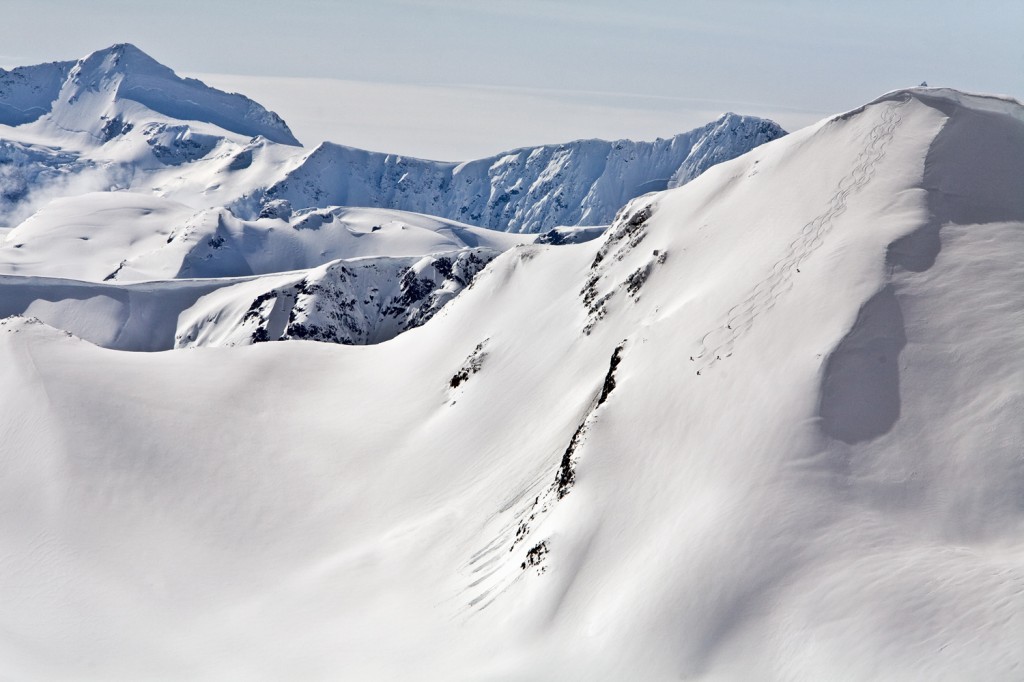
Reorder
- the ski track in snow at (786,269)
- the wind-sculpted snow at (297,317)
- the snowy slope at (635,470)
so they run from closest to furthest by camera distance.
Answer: the snowy slope at (635,470) → the ski track in snow at (786,269) → the wind-sculpted snow at (297,317)

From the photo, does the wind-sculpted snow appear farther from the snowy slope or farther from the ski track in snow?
the ski track in snow

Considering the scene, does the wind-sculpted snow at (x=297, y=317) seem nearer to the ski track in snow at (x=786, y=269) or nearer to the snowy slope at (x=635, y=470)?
the snowy slope at (x=635, y=470)

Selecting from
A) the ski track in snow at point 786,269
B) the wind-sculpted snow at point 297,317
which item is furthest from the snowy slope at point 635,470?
the wind-sculpted snow at point 297,317

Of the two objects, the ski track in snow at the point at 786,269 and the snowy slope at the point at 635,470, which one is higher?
the ski track in snow at the point at 786,269

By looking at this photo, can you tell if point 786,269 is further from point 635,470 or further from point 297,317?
point 297,317

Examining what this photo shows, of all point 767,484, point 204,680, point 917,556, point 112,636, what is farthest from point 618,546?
point 112,636

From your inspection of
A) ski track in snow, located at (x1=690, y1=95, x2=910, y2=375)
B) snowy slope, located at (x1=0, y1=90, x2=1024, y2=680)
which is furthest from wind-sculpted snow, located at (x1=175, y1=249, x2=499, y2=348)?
ski track in snow, located at (x1=690, y1=95, x2=910, y2=375)
